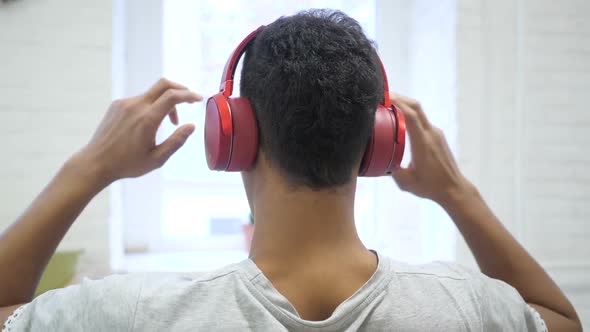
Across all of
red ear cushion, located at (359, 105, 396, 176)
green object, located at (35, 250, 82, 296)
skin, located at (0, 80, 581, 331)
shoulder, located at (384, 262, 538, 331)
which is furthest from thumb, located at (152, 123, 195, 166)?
green object, located at (35, 250, 82, 296)

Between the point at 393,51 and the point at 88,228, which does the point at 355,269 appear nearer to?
the point at 88,228

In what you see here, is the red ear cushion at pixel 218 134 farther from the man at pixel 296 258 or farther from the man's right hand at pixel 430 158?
the man's right hand at pixel 430 158

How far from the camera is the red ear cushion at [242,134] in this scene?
2.33 feet

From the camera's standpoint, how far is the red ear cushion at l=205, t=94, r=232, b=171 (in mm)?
710

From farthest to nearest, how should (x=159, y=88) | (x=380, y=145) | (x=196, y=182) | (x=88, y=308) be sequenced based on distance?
(x=196, y=182), (x=159, y=88), (x=380, y=145), (x=88, y=308)

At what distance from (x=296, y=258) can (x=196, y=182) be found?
1686 millimetres

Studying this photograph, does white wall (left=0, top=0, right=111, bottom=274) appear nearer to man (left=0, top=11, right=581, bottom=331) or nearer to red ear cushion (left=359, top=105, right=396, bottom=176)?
man (left=0, top=11, right=581, bottom=331)

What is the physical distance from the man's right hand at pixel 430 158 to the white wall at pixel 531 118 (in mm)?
900

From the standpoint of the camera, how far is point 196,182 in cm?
229

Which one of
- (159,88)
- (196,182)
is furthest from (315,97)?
(196,182)

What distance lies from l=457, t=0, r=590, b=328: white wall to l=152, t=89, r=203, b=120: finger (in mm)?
1296

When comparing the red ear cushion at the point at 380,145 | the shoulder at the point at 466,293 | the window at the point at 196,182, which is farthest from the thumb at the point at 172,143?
the window at the point at 196,182

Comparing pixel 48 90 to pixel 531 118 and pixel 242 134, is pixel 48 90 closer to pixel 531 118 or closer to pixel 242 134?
pixel 242 134

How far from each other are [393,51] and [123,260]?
5.16 feet
